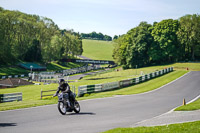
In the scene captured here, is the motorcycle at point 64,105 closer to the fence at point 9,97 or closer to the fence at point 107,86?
the fence at point 107,86

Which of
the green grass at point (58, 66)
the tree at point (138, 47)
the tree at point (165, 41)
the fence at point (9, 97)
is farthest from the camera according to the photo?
the green grass at point (58, 66)

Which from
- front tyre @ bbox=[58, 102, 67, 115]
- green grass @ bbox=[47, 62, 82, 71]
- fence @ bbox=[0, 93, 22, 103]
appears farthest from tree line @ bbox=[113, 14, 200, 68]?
front tyre @ bbox=[58, 102, 67, 115]

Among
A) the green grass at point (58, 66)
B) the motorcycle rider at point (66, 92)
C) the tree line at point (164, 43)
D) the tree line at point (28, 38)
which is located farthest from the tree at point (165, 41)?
the motorcycle rider at point (66, 92)

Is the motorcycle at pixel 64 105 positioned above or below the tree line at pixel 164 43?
below

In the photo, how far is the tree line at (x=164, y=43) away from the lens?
80.9 m

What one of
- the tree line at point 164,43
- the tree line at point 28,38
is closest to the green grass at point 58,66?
the tree line at point 28,38

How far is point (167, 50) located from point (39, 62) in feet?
183

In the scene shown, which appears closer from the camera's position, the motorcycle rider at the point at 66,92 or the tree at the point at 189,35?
the motorcycle rider at the point at 66,92

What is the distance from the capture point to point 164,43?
8031 cm

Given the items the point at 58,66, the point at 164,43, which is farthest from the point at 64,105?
the point at 58,66

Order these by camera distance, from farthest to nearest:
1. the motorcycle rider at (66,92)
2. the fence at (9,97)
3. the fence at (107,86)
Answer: the fence at (107,86)
the fence at (9,97)
the motorcycle rider at (66,92)

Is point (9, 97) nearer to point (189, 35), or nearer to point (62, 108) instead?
point (62, 108)

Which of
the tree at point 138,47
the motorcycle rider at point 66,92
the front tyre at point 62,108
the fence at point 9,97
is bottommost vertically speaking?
the fence at point 9,97

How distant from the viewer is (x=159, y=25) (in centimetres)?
8444
